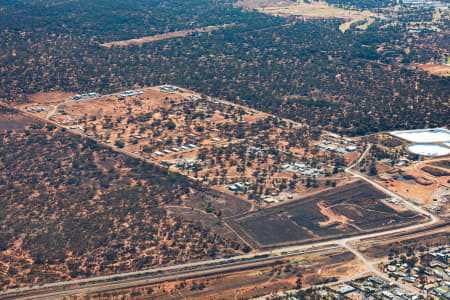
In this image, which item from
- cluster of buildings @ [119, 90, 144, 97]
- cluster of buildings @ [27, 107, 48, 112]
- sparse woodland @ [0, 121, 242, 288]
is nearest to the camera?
sparse woodland @ [0, 121, 242, 288]

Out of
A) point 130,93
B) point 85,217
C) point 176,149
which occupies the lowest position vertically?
point 85,217

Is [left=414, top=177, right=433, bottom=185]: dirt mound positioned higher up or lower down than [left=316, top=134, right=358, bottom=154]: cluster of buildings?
lower down

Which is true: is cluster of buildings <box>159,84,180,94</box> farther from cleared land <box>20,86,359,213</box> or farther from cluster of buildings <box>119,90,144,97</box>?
cluster of buildings <box>119,90,144,97</box>

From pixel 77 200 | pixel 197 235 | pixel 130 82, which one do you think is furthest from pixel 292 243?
pixel 130 82

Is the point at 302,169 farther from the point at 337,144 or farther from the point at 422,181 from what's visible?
the point at 422,181

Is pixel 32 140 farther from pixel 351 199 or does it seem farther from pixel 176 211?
pixel 351 199

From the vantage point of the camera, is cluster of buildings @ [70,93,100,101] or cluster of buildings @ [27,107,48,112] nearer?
cluster of buildings @ [27,107,48,112]

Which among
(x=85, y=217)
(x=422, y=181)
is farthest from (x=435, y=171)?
(x=85, y=217)

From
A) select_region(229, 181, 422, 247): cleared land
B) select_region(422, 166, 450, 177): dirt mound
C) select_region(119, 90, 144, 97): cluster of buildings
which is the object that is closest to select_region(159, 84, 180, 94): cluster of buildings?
select_region(119, 90, 144, 97): cluster of buildings
